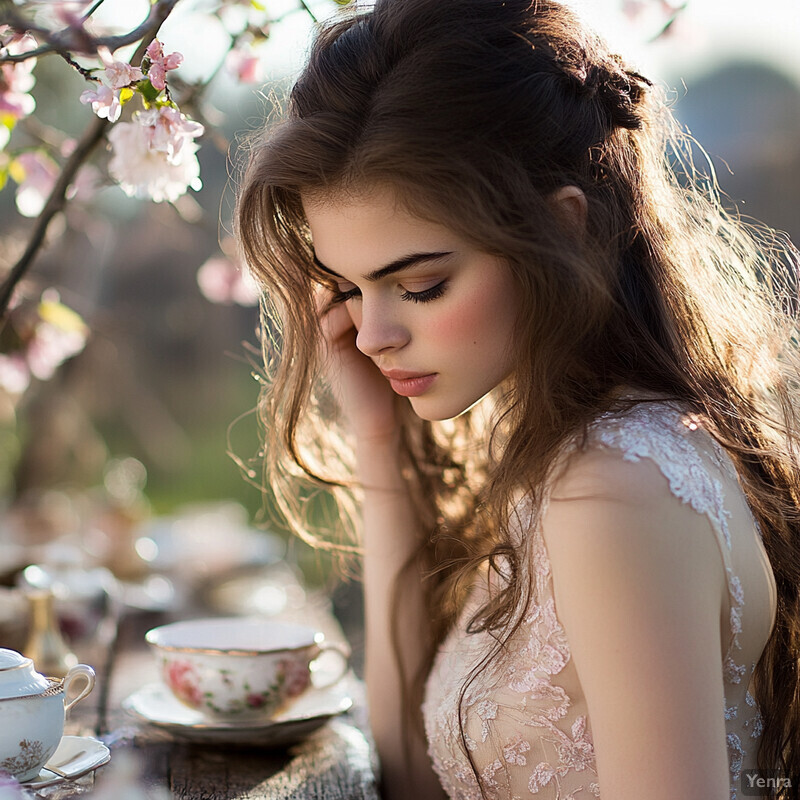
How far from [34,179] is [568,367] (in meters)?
1.07

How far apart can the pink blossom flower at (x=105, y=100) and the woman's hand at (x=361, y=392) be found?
24.1 inches

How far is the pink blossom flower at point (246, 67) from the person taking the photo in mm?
1654

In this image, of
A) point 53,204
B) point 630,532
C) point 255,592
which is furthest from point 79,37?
point 255,592

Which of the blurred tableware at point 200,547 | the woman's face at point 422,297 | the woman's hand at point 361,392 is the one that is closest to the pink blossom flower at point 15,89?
the woman's face at point 422,297

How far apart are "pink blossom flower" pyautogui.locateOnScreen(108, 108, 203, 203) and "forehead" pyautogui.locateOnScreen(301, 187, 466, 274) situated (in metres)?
0.18

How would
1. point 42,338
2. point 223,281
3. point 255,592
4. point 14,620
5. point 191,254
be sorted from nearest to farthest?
1. point 14,620
2. point 42,338
3. point 223,281
4. point 255,592
5. point 191,254

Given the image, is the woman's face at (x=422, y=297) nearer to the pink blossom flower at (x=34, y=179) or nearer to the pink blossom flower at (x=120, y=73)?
the pink blossom flower at (x=120, y=73)

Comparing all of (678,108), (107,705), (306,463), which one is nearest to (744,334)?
(678,108)

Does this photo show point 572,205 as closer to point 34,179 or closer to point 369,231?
point 369,231

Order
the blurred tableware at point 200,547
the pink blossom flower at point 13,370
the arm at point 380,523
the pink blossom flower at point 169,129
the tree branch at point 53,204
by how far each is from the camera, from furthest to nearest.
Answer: the blurred tableware at point 200,547 → the pink blossom flower at point 13,370 → the arm at point 380,523 → the tree branch at point 53,204 → the pink blossom flower at point 169,129

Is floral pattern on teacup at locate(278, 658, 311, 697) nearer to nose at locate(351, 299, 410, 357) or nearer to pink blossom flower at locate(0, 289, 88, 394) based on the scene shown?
nose at locate(351, 299, 410, 357)

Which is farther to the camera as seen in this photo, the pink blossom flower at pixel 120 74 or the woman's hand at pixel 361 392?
the woman's hand at pixel 361 392

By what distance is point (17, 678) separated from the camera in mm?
964

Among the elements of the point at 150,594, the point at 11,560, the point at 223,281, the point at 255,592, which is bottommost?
the point at 255,592
